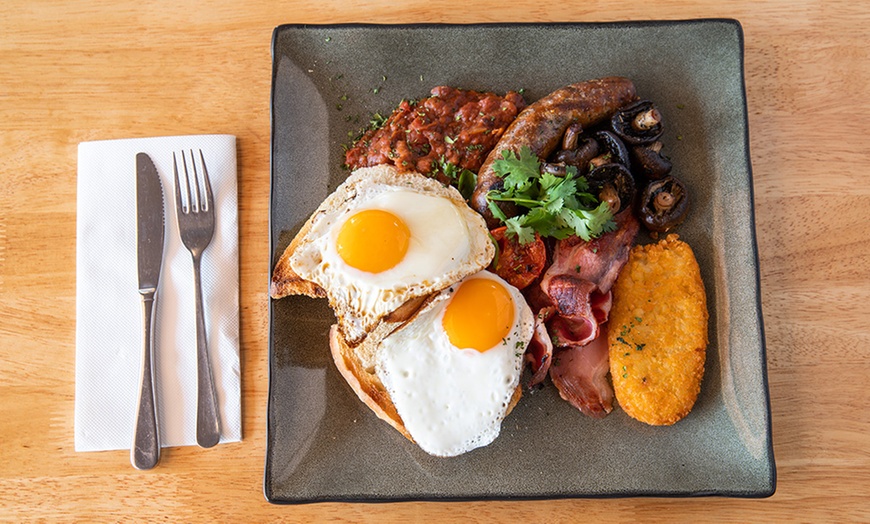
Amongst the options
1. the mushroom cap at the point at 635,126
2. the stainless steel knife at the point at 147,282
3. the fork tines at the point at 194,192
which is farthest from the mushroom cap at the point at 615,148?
the stainless steel knife at the point at 147,282

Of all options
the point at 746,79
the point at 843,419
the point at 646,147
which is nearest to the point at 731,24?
the point at 746,79

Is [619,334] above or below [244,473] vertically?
above

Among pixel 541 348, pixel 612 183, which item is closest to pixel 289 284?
pixel 541 348

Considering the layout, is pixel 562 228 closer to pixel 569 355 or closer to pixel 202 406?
pixel 569 355

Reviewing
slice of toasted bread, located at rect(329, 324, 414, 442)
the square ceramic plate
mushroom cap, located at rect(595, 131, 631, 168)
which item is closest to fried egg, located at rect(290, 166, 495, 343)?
slice of toasted bread, located at rect(329, 324, 414, 442)

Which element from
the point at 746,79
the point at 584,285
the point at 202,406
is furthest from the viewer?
the point at 746,79

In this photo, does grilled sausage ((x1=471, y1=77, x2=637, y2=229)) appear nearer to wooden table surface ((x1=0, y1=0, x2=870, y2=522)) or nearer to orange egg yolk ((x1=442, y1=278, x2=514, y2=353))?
orange egg yolk ((x1=442, y1=278, x2=514, y2=353))
